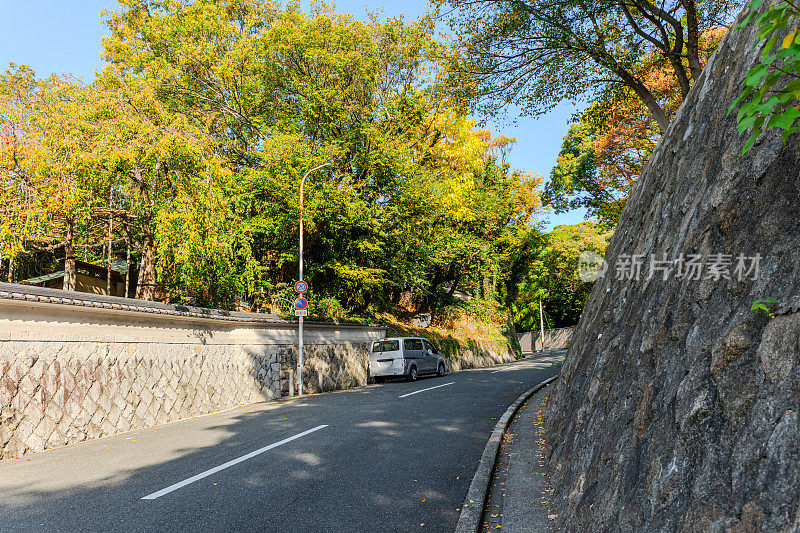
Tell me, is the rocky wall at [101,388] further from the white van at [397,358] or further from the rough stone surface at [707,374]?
the rough stone surface at [707,374]

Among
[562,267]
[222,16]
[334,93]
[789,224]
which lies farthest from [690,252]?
[562,267]

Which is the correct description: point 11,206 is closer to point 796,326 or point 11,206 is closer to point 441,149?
point 796,326

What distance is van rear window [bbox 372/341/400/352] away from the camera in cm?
1842

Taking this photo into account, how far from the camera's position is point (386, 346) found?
61.0 feet

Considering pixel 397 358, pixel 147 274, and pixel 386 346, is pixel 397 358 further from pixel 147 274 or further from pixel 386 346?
pixel 147 274

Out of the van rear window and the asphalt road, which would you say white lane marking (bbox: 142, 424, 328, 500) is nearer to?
the asphalt road

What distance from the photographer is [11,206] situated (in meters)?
9.52

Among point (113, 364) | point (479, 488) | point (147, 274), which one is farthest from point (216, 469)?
point (147, 274)

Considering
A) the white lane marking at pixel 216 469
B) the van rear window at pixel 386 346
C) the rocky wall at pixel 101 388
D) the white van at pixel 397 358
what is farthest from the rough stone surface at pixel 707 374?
the van rear window at pixel 386 346

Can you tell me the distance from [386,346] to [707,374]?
16505 millimetres

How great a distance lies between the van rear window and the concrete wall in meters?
4.52

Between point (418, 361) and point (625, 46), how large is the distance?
13379mm

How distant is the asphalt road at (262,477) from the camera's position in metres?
4.24

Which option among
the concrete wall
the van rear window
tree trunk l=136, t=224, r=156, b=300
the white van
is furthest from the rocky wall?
the van rear window
